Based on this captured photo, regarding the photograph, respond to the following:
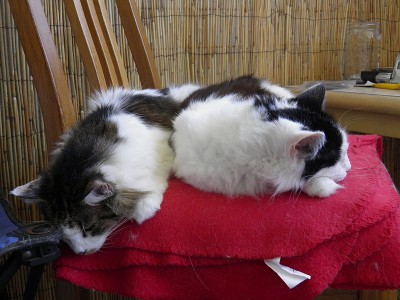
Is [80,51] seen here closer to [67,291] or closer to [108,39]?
[108,39]

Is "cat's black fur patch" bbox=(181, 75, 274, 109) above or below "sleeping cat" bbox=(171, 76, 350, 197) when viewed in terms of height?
above

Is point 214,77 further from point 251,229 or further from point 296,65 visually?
point 251,229

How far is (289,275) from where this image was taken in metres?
0.56

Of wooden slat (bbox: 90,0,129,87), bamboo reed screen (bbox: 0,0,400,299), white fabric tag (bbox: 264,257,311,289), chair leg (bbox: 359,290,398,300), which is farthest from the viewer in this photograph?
bamboo reed screen (bbox: 0,0,400,299)

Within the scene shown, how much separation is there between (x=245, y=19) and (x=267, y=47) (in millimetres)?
142

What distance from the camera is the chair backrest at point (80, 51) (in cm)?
74

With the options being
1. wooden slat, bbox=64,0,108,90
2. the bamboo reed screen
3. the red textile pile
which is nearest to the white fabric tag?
the red textile pile

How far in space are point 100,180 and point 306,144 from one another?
330 millimetres

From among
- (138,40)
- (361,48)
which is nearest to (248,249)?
(138,40)

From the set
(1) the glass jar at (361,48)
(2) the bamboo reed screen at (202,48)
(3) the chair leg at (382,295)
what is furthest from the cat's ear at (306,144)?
(1) the glass jar at (361,48)

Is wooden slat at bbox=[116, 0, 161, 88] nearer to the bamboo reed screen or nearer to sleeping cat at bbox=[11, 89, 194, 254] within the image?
the bamboo reed screen

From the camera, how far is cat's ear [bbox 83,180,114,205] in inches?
24.5

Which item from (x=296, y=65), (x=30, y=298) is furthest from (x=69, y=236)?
(x=296, y=65)

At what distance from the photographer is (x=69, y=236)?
0.65 m
